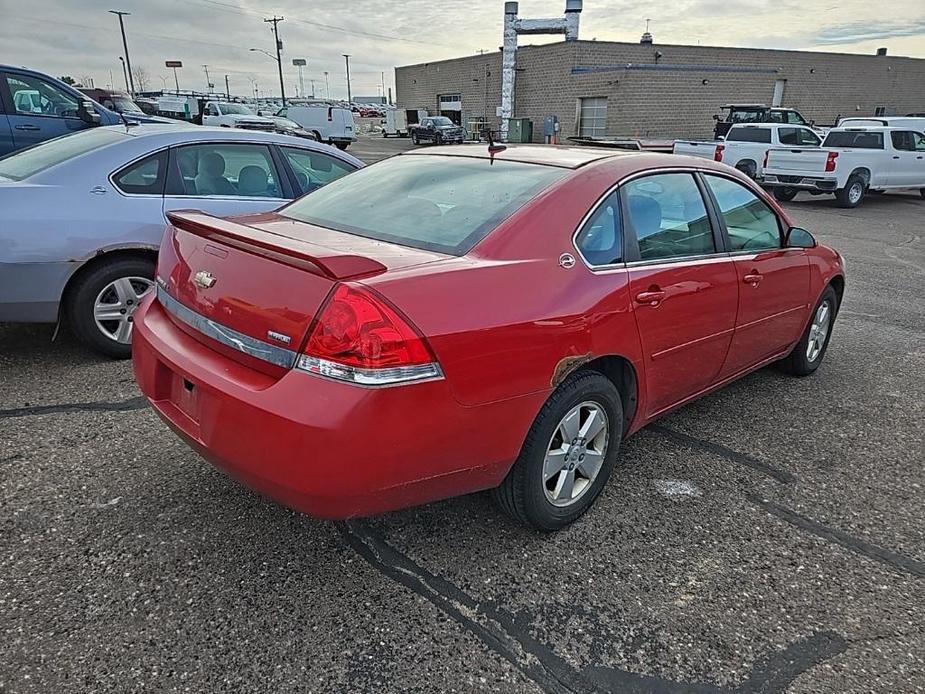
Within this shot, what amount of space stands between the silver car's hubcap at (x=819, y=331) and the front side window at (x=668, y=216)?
1.65 m

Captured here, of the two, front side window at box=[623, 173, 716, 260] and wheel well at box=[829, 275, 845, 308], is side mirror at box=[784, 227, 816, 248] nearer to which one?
wheel well at box=[829, 275, 845, 308]

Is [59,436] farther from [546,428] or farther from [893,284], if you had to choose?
[893,284]

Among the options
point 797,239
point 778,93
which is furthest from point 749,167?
point 778,93

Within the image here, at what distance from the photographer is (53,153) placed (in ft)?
15.8

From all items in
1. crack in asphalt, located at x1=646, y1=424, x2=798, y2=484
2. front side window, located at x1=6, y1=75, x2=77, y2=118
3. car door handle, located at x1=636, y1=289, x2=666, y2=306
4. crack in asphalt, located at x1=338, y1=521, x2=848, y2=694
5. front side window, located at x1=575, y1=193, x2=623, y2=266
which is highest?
front side window, located at x1=6, y1=75, x2=77, y2=118

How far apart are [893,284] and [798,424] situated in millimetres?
5109

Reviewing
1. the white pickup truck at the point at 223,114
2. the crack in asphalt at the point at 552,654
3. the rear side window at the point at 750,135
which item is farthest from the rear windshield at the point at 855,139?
the white pickup truck at the point at 223,114

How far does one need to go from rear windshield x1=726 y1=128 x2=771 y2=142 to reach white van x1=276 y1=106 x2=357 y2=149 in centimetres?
1901

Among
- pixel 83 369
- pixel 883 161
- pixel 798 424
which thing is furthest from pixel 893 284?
pixel 883 161

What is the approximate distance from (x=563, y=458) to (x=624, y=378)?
519 mm

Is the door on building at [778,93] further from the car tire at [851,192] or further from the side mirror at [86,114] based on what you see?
the side mirror at [86,114]

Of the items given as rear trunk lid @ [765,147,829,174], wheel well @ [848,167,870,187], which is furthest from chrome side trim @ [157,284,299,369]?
wheel well @ [848,167,870,187]

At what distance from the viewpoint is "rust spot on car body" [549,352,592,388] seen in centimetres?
255

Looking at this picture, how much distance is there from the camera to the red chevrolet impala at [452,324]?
83.7 inches
